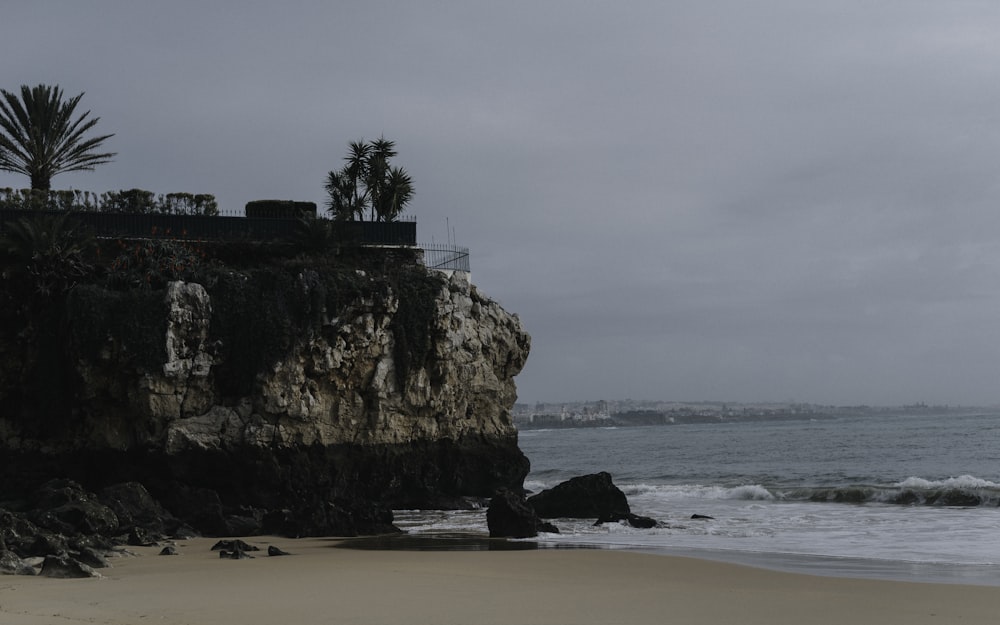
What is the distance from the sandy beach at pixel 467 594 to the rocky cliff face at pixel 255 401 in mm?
6346

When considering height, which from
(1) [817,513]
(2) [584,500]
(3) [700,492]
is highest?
(2) [584,500]

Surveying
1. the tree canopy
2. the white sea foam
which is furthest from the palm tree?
the white sea foam

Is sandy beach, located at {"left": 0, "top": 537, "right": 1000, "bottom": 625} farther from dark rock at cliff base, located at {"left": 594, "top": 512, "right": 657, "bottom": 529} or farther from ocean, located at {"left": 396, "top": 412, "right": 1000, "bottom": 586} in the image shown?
dark rock at cliff base, located at {"left": 594, "top": 512, "right": 657, "bottom": 529}

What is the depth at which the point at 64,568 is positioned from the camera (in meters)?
13.6

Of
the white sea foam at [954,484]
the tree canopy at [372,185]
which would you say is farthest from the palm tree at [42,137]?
the white sea foam at [954,484]

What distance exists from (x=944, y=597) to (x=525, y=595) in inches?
223

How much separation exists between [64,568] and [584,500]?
557 inches

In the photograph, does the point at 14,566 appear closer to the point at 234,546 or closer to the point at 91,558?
the point at 91,558

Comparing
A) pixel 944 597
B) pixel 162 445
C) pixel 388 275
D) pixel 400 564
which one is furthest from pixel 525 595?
pixel 388 275

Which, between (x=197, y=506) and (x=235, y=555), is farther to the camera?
(x=197, y=506)

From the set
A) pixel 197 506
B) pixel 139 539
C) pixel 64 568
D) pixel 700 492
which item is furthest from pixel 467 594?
pixel 700 492

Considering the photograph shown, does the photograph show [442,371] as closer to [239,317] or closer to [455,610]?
[239,317]

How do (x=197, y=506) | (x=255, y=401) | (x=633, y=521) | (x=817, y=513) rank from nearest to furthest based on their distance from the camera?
(x=197, y=506) → (x=633, y=521) → (x=255, y=401) → (x=817, y=513)

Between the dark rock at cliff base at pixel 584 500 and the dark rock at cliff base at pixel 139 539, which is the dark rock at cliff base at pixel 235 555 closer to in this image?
the dark rock at cliff base at pixel 139 539
